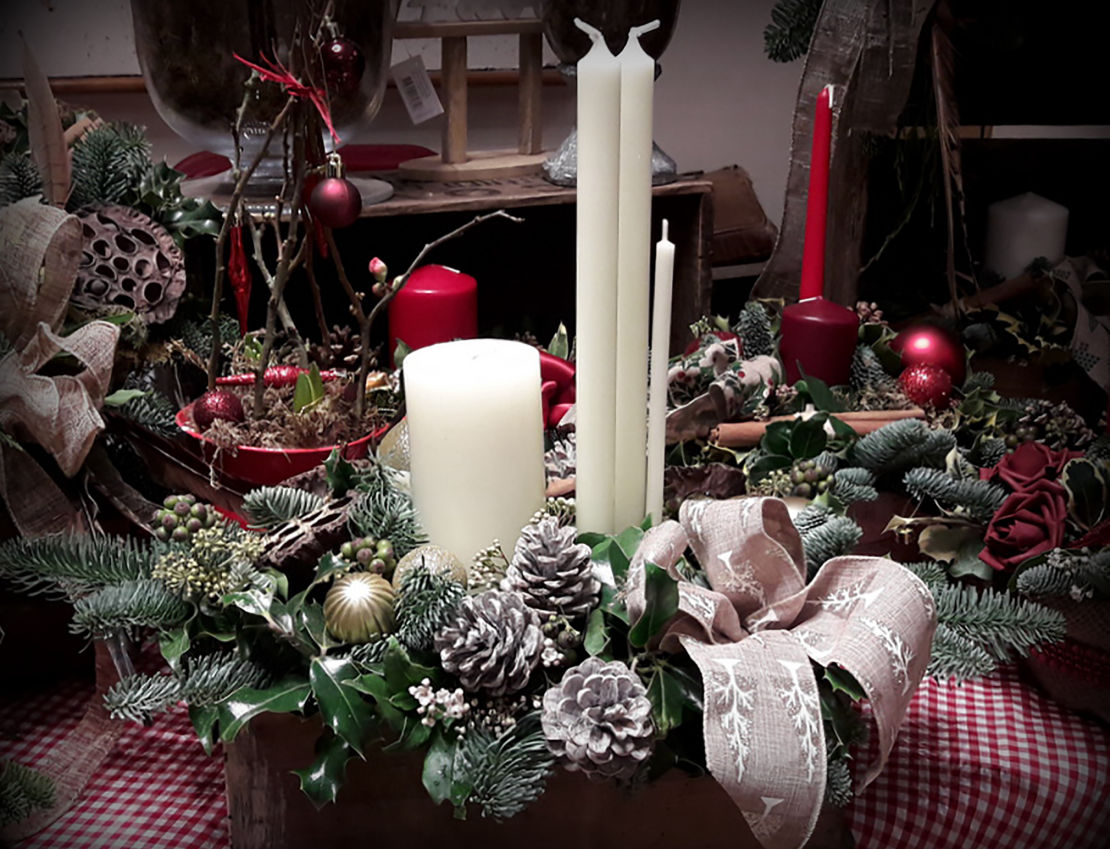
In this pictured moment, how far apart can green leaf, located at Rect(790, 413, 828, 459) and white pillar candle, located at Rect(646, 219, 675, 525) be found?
0.14m

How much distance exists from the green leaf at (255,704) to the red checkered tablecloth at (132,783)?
0.37 ft

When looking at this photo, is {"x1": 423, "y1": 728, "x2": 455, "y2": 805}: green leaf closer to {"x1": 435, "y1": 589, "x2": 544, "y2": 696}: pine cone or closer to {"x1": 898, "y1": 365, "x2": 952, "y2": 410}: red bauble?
{"x1": 435, "y1": 589, "x2": 544, "y2": 696}: pine cone

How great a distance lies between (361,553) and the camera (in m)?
0.43

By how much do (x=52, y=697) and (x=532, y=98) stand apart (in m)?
0.81

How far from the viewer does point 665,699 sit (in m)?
0.37

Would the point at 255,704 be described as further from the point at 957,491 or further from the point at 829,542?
the point at 957,491

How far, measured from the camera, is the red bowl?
0.56 m

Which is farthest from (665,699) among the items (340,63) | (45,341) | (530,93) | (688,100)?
(688,100)

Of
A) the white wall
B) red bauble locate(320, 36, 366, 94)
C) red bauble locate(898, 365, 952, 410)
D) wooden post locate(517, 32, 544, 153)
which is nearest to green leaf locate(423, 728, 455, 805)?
red bauble locate(898, 365, 952, 410)

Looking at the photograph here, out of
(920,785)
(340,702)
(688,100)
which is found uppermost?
(688,100)

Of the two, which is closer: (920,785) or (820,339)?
(920,785)

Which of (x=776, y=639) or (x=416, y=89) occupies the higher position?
(x=416, y=89)

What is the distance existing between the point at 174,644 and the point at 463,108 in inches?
32.3

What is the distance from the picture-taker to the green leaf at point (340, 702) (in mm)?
370
